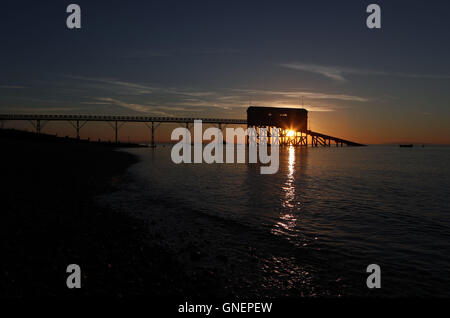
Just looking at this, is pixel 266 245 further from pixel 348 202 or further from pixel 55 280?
pixel 348 202

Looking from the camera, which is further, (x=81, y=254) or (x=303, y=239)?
(x=303, y=239)

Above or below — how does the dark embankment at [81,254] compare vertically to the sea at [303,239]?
above

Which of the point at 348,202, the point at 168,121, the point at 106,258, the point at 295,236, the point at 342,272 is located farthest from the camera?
the point at 168,121

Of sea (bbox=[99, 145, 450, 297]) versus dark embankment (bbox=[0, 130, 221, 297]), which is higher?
dark embankment (bbox=[0, 130, 221, 297])

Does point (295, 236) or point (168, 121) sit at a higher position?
point (168, 121)

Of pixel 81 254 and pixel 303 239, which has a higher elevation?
pixel 81 254

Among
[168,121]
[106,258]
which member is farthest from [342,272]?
[168,121]

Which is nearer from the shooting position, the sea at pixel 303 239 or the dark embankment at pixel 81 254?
the dark embankment at pixel 81 254

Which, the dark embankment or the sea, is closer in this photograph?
the dark embankment

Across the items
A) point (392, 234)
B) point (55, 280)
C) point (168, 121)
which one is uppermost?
point (168, 121)

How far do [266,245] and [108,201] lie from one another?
28.0 ft

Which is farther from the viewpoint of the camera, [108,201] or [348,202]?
[348,202]
